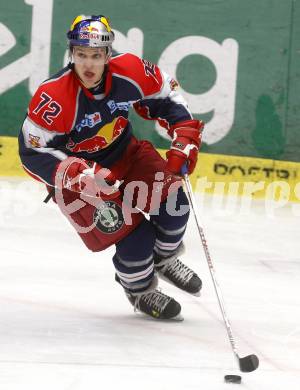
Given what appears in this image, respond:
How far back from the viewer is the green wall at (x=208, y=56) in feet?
23.3

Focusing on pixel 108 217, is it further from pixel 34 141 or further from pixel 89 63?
pixel 89 63

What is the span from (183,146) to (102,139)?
311mm

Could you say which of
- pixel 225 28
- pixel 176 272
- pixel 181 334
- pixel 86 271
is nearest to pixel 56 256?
pixel 86 271

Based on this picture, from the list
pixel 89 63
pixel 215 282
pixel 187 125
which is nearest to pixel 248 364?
pixel 215 282

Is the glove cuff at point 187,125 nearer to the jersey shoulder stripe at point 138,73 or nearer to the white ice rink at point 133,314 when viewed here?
the jersey shoulder stripe at point 138,73

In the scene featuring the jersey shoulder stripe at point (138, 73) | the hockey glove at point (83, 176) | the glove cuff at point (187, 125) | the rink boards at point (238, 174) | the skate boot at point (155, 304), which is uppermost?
the jersey shoulder stripe at point (138, 73)

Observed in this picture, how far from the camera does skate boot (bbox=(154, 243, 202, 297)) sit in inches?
169

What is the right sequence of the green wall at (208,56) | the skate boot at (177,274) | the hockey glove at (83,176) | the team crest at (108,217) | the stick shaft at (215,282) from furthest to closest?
the green wall at (208,56)
the skate boot at (177,274)
the team crest at (108,217)
the hockey glove at (83,176)
the stick shaft at (215,282)

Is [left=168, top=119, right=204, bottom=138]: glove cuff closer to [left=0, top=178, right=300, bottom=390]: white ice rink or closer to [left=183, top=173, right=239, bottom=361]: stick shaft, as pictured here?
[left=183, top=173, right=239, bottom=361]: stick shaft

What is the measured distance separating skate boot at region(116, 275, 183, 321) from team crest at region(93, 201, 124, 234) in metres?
0.35

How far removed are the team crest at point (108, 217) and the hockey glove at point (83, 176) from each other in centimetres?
14

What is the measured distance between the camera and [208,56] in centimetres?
719

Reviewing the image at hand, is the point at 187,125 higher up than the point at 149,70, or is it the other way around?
the point at 149,70

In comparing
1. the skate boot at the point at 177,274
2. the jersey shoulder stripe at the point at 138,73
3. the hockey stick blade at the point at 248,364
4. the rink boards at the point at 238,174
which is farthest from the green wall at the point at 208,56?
the hockey stick blade at the point at 248,364
